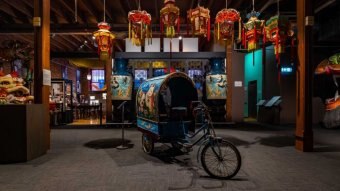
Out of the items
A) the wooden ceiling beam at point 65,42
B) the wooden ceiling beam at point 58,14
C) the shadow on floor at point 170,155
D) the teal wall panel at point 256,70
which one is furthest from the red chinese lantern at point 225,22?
the wooden ceiling beam at point 65,42

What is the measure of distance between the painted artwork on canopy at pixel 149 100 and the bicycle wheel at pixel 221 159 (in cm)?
162

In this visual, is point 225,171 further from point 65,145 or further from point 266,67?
point 266,67

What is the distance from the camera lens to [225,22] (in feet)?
23.5

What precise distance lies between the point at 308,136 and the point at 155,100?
12.1ft

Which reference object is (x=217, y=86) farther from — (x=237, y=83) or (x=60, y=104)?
(x=60, y=104)

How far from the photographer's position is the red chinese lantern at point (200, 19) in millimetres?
6863

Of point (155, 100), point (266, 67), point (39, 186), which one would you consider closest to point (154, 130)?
point (155, 100)

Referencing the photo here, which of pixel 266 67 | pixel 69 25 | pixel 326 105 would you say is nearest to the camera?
pixel 69 25

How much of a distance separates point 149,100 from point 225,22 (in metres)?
2.77

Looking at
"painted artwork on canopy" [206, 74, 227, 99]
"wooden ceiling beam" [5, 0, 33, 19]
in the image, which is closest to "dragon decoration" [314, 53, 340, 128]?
"painted artwork on canopy" [206, 74, 227, 99]

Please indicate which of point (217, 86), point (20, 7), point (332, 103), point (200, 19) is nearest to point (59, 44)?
point (20, 7)

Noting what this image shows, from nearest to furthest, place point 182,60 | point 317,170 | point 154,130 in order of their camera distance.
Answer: point 317,170 < point 154,130 < point 182,60

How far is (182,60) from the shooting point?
13.0 m

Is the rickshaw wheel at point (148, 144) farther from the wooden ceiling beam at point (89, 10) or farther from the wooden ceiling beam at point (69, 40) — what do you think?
the wooden ceiling beam at point (69, 40)
